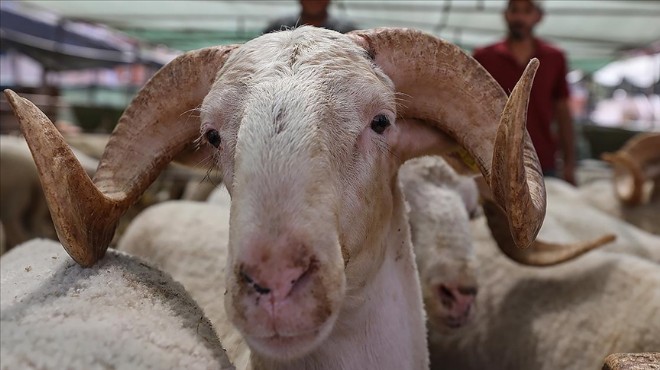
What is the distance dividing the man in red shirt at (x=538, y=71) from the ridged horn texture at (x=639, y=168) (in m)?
0.60

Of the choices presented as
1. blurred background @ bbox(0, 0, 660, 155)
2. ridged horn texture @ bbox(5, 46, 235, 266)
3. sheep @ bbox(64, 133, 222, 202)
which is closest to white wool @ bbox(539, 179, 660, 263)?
ridged horn texture @ bbox(5, 46, 235, 266)

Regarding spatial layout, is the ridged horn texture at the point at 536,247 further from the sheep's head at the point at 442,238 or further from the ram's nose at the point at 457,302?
the ram's nose at the point at 457,302

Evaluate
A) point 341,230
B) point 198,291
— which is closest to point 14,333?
point 341,230

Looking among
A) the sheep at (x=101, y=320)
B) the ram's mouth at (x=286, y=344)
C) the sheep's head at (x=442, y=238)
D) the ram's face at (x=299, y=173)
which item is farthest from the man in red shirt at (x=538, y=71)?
the ram's mouth at (x=286, y=344)

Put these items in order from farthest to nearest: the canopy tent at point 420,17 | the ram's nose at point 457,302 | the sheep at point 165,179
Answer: the canopy tent at point 420,17 < the sheep at point 165,179 < the ram's nose at point 457,302

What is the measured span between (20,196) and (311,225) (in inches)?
178

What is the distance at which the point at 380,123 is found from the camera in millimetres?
1675

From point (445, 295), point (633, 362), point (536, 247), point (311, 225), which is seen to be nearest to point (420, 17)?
point (536, 247)

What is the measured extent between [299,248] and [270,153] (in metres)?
0.24

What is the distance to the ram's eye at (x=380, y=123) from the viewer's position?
1658mm

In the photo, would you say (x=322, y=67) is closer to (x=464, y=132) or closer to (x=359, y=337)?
(x=464, y=132)

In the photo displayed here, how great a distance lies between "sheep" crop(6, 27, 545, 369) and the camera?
130 cm

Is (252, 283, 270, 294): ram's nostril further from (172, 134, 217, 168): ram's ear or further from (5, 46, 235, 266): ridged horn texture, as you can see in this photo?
(172, 134, 217, 168): ram's ear

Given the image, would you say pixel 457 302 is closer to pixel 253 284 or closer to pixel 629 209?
pixel 253 284
